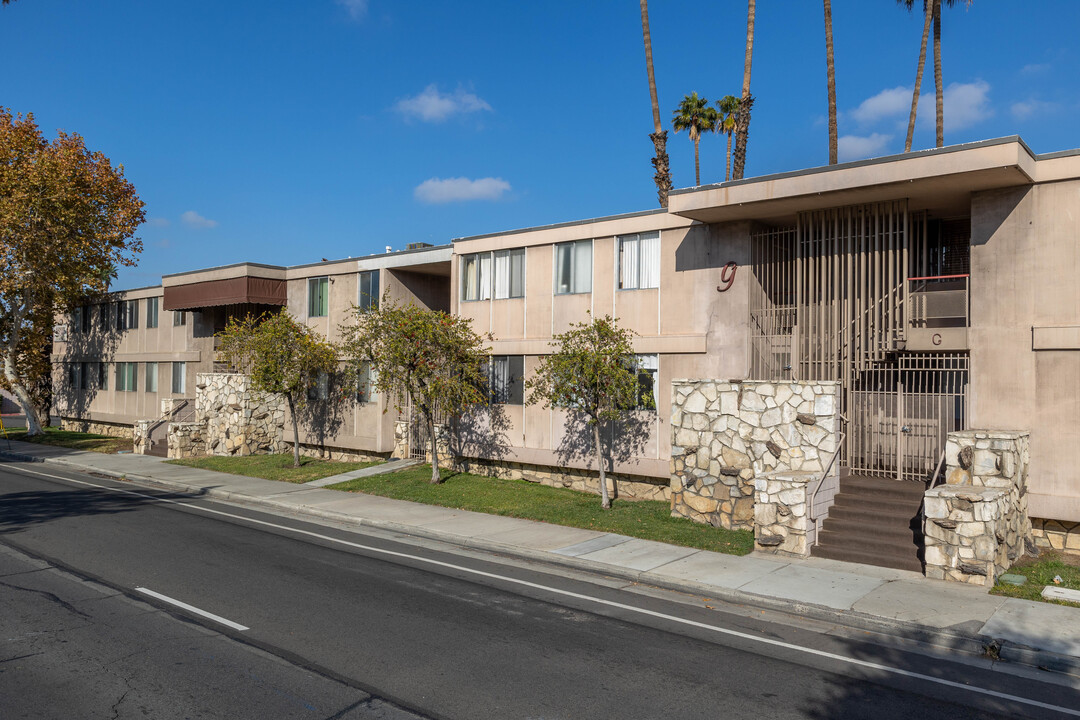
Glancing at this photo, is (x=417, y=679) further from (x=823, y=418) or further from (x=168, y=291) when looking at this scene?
(x=168, y=291)

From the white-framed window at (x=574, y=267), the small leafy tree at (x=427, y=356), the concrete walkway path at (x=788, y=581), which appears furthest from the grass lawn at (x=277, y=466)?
the white-framed window at (x=574, y=267)

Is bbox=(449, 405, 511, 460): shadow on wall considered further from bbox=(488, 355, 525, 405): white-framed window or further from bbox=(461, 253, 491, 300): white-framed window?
bbox=(461, 253, 491, 300): white-framed window

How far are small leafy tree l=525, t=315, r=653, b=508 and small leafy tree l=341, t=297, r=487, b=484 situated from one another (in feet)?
11.1

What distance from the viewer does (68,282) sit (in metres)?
34.0

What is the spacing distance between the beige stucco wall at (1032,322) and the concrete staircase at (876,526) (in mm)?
1973

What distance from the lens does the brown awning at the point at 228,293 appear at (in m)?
28.3

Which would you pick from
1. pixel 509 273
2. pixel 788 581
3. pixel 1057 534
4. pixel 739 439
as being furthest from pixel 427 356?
pixel 1057 534

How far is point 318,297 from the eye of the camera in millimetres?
27406

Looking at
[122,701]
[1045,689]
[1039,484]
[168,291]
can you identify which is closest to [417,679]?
[122,701]

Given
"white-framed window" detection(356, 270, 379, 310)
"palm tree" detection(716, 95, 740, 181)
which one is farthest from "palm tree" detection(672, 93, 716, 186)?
"white-framed window" detection(356, 270, 379, 310)

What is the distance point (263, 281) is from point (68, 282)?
39.1 feet

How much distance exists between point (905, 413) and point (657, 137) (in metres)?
17.0

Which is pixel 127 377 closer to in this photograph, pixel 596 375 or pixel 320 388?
pixel 320 388

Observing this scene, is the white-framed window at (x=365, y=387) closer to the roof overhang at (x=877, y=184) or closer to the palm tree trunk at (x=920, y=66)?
the roof overhang at (x=877, y=184)
